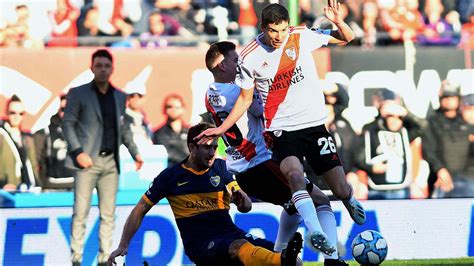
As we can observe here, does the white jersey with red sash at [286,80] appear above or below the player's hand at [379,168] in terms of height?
above

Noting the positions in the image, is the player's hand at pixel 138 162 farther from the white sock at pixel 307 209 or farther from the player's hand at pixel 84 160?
the white sock at pixel 307 209

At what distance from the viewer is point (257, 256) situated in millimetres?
8055

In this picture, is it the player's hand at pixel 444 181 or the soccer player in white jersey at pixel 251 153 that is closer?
the soccer player in white jersey at pixel 251 153

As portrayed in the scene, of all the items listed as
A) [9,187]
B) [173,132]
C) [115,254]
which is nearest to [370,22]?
[173,132]

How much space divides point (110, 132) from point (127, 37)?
1.08 metres

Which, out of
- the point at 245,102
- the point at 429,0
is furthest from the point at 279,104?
the point at 429,0

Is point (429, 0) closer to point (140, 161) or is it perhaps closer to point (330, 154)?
point (140, 161)

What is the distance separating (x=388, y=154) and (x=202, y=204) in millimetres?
4174

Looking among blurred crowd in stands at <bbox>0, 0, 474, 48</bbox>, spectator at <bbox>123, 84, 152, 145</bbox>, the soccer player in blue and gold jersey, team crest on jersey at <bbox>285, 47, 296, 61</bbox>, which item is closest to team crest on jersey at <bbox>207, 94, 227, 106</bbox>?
the soccer player in blue and gold jersey

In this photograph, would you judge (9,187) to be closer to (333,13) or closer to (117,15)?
(117,15)

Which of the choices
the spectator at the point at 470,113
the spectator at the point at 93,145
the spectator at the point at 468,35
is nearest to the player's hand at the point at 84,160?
the spectator at the point at 93,145

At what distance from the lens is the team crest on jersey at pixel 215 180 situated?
28.4ft

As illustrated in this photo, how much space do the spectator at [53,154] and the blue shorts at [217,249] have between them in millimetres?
3660

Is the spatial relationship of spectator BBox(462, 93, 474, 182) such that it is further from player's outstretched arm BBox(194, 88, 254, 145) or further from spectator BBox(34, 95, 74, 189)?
player's outstretched arm BBox(194, 88, 254, 145)
